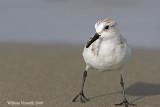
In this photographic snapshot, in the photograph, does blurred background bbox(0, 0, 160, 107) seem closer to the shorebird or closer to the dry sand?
the dry sand

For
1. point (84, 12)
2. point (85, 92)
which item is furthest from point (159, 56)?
point (84, 12)

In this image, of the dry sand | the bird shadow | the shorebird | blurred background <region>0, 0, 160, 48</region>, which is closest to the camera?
the shorebird

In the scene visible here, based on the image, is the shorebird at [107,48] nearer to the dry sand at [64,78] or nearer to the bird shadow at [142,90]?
the dry sand at [64,78]

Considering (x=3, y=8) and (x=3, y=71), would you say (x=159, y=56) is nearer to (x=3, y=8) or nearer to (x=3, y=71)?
(x=3, y=71)

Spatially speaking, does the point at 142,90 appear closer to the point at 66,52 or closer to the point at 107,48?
the point at 107,48

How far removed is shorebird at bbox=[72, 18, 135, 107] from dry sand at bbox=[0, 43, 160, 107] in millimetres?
667

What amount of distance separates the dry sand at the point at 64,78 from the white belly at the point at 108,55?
0.63 meters

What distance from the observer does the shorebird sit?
5.91 metres

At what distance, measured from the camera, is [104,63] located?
19.9ft

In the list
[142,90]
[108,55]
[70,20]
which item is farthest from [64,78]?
[70,20]

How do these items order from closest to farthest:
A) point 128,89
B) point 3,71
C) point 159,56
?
1. point 128,89
2. point 3,71
3. point 159,56

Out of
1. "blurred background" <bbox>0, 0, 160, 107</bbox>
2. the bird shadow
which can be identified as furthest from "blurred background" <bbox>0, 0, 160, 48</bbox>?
the bird shadow

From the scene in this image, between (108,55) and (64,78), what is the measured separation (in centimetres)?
213

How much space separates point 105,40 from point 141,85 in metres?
2.09
